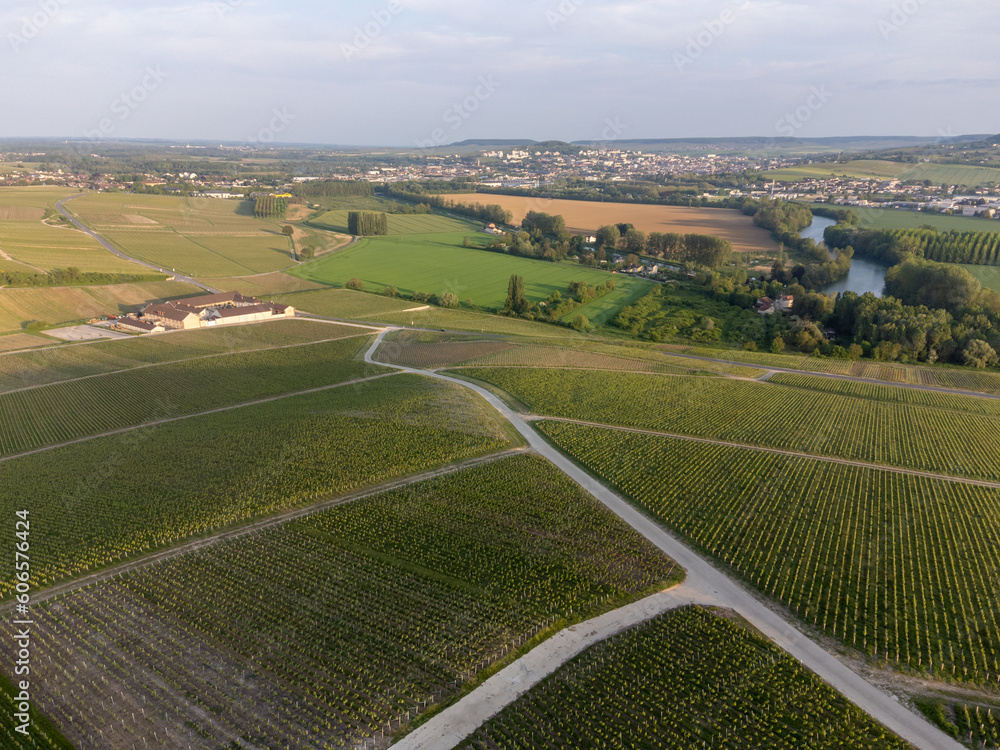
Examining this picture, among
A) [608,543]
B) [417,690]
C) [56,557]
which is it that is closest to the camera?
[417,690]

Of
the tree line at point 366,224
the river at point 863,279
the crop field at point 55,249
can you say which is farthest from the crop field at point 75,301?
the river at point 863,279

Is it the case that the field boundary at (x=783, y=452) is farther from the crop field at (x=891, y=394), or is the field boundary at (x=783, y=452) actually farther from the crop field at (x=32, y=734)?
the crop field at (x=32, y=734)

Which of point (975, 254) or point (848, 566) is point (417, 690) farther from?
point (975, 254)

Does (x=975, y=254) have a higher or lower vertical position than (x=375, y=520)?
higher

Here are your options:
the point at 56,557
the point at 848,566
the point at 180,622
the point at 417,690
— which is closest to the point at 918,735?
the point at 848,566

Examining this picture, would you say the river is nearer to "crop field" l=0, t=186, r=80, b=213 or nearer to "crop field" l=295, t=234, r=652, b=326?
"crop field" l=295, t=234, r=652, b=326

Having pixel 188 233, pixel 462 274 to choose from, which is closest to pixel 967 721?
pixel 462 274

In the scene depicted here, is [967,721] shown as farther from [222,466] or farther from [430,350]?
[430,350]
